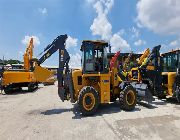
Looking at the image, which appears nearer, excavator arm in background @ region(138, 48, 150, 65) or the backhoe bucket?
the backhoe bucket

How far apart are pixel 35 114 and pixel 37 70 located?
204 centimetres

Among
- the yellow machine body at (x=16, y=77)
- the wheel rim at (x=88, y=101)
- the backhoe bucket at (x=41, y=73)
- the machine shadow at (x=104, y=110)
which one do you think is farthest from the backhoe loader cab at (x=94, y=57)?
the yellow machine body at (x=16, y=77)

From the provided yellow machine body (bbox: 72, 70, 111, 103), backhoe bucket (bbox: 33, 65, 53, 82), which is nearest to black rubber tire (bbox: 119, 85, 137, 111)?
yellow machine body (bbox: 72, 70, 111, 103)

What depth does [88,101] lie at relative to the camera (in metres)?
9.54

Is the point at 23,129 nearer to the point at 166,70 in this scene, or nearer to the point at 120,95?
the point at 120,95

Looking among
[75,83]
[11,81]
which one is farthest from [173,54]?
[11,81]

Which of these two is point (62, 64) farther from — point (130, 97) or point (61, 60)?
point (130, 97)

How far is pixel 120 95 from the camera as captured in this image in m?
10.5

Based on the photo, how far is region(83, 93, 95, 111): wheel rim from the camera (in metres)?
9.42

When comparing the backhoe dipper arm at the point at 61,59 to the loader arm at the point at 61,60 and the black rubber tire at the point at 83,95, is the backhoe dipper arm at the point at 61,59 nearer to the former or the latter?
the loader arm at the point at 61,60

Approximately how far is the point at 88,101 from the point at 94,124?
5.39 ft

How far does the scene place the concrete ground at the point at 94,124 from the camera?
670cm

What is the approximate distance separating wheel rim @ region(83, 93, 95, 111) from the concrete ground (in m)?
0.46

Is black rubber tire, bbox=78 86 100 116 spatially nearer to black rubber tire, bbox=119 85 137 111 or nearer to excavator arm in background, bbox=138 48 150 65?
black rubber tire, bbox=119 85 137 111
